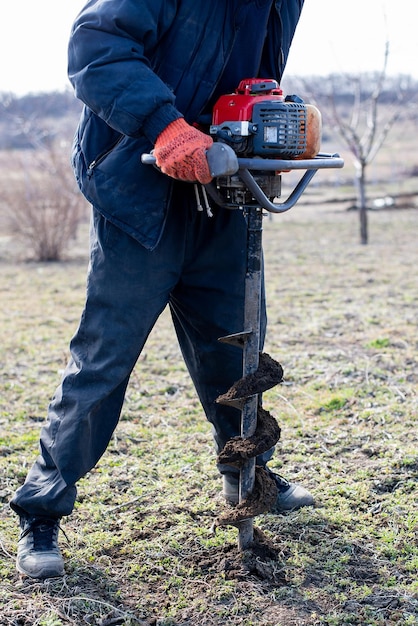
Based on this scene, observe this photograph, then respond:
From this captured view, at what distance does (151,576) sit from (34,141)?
1082cm

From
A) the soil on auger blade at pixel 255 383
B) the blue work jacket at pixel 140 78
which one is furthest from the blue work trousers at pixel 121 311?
the soil on auger blade at pixel 255 383

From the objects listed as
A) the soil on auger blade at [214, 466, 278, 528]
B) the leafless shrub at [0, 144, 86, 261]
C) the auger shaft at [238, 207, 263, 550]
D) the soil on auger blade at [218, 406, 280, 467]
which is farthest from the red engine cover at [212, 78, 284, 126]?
the leafless shrub at [0, 144, 86, 261]

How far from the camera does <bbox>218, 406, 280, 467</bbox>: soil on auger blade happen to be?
230cm

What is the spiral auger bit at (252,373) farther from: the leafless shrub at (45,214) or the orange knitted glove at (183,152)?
the leafless shrub at (45,214)

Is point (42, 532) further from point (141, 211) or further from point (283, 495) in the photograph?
point (141, 211)

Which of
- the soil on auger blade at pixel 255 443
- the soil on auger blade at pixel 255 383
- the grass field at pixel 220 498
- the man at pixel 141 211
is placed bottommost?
the grass field at pixel 220 498

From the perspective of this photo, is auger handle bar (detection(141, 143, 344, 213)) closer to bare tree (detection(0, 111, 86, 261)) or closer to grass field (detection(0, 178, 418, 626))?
grass field (detection(0, 178, 418, 626))

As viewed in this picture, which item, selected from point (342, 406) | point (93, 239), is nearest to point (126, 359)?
point (93, 239)

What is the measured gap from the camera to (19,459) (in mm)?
3307

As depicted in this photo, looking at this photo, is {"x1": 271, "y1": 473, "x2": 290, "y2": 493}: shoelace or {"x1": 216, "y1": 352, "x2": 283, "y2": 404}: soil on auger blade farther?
{"x1": 271, "y1": 473, "x2": 290, "y2": 493}: shoelace

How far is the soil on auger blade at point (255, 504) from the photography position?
2328 millimetres

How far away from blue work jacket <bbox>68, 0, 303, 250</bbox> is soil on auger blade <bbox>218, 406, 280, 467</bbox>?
25.9 inches

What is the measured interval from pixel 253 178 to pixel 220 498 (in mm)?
1342

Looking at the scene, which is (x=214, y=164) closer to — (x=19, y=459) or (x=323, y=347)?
(x=19, y=459)
